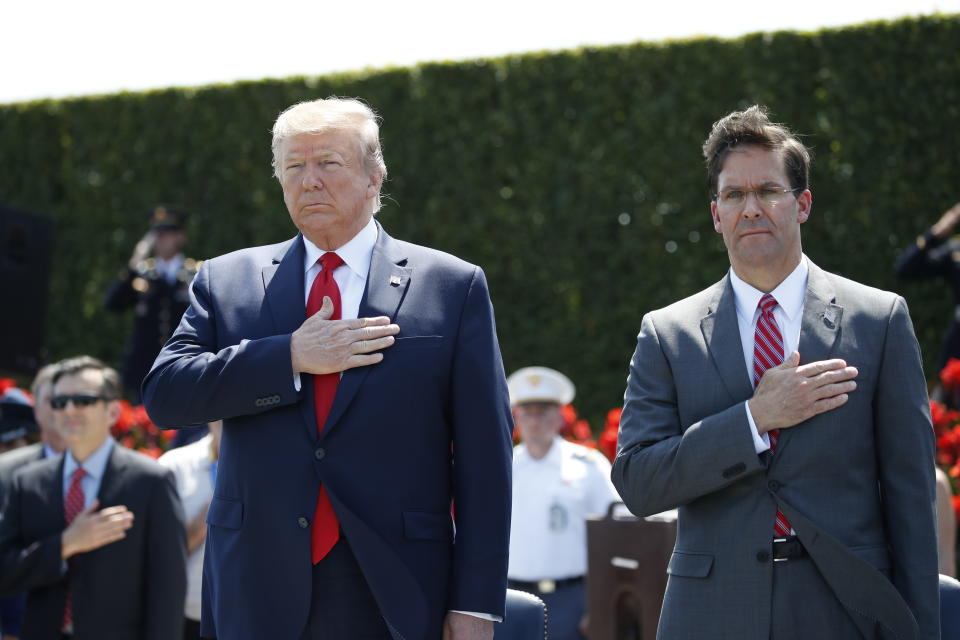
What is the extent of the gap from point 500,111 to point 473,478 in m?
8.05

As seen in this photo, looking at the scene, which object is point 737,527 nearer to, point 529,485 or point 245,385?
point 245,385

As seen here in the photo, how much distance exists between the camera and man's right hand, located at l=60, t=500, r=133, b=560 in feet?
15.3

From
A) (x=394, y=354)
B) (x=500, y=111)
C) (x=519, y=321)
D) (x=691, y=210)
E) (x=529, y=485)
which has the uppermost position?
(x=500, y=111)

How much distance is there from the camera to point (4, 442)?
6.79 metres

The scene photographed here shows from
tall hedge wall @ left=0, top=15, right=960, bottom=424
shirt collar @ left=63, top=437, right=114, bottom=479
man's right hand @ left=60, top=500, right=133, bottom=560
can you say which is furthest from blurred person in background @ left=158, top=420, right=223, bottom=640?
tall hedge wall @ left=0, top=15, right=960, bottom=424

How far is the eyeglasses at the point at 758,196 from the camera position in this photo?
2.96m

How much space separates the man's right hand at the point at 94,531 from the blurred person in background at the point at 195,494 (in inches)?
26.0

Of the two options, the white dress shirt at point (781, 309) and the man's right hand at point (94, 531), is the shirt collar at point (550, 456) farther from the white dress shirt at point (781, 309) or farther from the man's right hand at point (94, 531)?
the white dress shirt at point (781, 309)

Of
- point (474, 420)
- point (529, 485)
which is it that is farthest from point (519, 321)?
point (474, 420)

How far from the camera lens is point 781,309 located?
2.98m

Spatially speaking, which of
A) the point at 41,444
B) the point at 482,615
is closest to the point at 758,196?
the point at 482,615

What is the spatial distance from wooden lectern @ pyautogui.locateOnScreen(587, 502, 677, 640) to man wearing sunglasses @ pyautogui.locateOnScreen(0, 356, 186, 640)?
64.1 inches

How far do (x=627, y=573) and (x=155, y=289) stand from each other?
6154mm

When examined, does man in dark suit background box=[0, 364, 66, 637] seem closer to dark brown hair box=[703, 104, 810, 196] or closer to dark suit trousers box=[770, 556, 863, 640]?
dark brown hair box=[703, 104, 810, 196]
